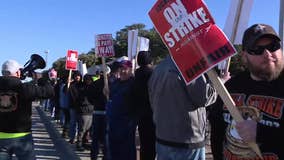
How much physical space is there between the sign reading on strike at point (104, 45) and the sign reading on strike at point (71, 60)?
3.36 metres

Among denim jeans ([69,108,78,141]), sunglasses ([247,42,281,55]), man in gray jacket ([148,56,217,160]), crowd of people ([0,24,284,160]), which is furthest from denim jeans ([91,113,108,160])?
sunglasses ([247,42,281,55])

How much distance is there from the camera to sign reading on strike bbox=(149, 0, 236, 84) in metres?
2.71

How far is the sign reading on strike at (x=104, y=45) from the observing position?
9.54 m

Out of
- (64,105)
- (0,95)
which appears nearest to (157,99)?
(0,95)

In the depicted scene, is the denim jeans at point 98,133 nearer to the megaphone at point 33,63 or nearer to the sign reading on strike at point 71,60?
the megaphone at point 33,63

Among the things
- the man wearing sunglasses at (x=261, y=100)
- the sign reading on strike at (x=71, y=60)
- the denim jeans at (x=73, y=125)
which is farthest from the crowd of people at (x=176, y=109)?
the sign reading on strike at (x=71, y=60)

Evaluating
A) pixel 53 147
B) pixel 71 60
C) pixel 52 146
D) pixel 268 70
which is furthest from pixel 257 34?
pixel 71 60

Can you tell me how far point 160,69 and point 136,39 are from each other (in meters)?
5.41

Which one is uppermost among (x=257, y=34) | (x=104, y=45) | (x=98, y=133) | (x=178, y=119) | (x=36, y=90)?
(x=104, y=45)

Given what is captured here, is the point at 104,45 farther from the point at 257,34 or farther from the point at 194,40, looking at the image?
the point at 257,34

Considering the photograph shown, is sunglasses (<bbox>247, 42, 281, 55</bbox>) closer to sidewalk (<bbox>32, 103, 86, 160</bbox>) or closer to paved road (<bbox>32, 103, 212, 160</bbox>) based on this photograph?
paved road (<bbox>32, 103, 212, 160</bbox>)

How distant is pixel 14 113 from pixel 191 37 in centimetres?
350

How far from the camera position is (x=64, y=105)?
12.7m

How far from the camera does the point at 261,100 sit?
8.62 ft
